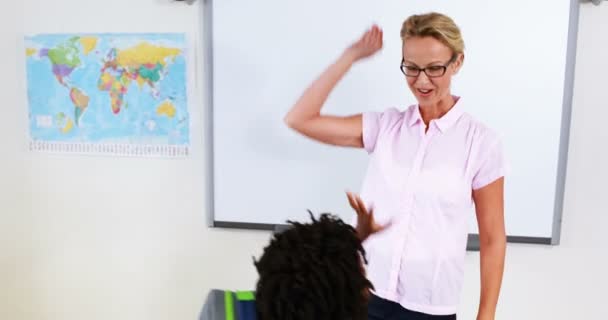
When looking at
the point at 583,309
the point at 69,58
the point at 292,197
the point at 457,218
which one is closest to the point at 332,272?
the point at 457,218

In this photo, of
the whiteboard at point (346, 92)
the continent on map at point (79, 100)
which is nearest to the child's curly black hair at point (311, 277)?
the whiteboard at point (346, 92)

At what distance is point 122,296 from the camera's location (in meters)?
1.95

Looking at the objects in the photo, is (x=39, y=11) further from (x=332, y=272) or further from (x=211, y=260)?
(x=332, y=272)

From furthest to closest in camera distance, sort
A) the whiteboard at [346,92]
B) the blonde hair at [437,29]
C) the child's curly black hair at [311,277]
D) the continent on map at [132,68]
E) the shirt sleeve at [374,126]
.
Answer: the continent on map at [132,68] → the whiteboard at [346,92] → the shirt sleeve at [374,126] → the blonde hair at [437,29] → the child's curly black hair at [311,277]

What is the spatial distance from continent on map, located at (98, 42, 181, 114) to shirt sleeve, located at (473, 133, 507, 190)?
1.09 m

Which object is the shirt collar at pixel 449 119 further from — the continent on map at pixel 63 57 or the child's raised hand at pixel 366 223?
the continent on map at pixel 63 57

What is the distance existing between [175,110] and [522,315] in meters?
1.38

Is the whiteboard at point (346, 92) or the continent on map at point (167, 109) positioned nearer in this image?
the whiteboard at point (346, 92)

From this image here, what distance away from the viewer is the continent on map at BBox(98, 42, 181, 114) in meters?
1.76

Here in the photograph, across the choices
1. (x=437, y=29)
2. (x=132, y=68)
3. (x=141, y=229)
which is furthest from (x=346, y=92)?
(x=141, y=229)

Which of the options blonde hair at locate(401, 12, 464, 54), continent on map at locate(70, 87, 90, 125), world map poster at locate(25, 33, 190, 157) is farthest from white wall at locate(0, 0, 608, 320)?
blonde hair at locate(401, 12, 464, 54)

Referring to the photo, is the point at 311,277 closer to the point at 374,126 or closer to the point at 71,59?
the point at 374,126

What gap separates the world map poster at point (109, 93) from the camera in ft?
5.80

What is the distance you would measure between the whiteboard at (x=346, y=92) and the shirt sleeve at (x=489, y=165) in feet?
1.72
